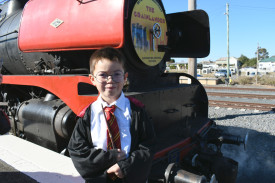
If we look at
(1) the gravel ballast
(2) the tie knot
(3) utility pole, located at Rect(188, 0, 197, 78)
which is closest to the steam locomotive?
(2) the tie knot

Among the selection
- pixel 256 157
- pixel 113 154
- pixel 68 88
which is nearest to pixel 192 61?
pixel 256 157

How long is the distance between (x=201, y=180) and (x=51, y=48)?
103 inches

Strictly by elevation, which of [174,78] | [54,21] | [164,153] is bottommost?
[164,153]

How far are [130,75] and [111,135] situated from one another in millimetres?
1678

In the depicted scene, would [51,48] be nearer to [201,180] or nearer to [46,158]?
[46,158]

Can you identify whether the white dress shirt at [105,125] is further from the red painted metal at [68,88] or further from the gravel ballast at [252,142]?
the gravel ballast at [252,142]

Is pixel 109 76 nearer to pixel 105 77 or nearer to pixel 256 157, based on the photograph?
pixel 105 77

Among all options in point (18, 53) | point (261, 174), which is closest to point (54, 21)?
point (18, 53)

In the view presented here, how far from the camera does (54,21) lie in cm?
326

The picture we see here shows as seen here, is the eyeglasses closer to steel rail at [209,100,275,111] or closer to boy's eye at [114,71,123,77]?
boy's eye at [114,71,123,77]

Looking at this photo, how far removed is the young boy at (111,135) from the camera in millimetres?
1521

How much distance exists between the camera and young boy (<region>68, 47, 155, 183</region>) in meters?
1.52

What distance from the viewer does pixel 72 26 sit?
304cm

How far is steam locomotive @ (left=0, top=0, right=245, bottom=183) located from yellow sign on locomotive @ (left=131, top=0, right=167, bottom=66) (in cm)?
1
